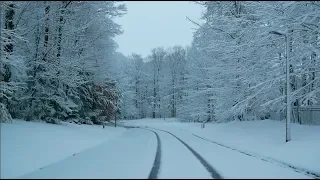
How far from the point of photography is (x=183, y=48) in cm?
9719

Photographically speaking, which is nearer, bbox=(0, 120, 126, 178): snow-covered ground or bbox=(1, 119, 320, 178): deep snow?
bbox=(1, 119, 320, 178): deep snow

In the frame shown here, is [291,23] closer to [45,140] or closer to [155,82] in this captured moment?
[45,140]

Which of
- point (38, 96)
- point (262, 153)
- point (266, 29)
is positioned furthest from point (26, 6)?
point (262, 153)

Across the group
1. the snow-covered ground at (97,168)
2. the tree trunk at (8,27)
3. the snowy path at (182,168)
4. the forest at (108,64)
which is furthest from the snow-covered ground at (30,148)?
the snowy path at (182,168)

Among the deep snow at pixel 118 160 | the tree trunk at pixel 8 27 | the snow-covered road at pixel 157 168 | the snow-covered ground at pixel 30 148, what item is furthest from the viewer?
the tree trunk at pixel 8 27

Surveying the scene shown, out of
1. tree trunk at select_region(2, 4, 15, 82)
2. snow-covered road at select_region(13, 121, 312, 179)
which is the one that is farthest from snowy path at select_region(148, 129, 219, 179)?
tree trunk at select_region(2, 4, 15, 82)

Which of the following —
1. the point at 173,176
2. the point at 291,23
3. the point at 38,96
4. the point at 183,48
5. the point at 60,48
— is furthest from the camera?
the point at 183,48

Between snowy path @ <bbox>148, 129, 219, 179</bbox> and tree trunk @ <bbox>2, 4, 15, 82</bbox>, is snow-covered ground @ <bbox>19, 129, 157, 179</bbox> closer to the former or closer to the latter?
snowy path @ <bbox>148, 129, 219, 179</bbox>

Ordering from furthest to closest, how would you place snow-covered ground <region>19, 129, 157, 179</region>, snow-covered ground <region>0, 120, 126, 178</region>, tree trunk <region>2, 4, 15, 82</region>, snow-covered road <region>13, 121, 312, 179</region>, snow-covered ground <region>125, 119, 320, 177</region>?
1. tree trunk <region>2, 4, 15, 82</region>
2. snow-covered ground <region>125, 119, 320, 177</region>
3. snow-covered ground <region>0, 120, 126, 178</region>
4. snow-covered road <region>13, 121, 312, 179</region>
5. snow-covered ground <region>19, 129, 157, 179</region>

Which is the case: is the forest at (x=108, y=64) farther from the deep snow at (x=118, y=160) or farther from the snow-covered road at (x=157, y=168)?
the snow-covered road at (x=157, y=168)

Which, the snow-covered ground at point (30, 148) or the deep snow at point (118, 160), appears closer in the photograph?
the deep snow at point (118, 160)

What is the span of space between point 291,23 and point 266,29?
2308 mm

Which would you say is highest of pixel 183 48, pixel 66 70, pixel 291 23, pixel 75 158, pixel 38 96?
pixel 183 48

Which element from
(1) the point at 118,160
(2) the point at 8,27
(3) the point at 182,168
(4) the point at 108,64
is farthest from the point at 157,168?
(4) the point at 108,64
